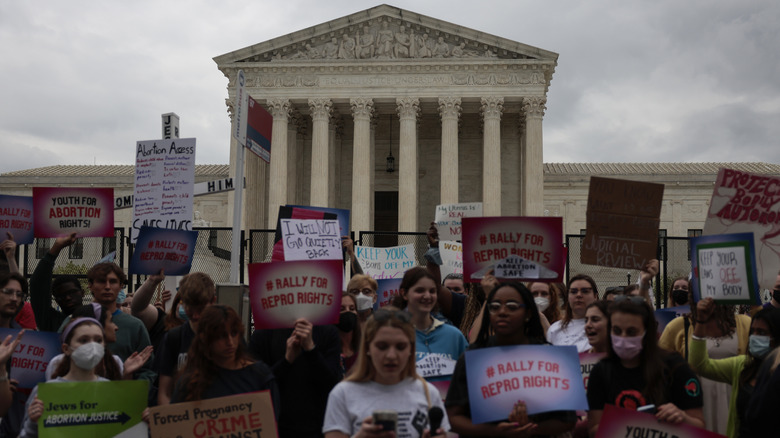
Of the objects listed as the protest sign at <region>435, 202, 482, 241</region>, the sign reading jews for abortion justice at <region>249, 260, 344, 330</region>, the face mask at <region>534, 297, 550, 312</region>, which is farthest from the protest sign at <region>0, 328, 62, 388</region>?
the protest sign at <region>435, 202, 482, 241</region>

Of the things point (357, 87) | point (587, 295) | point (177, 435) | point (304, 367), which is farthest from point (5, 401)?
point (357, 87)

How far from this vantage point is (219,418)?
17.3 feet

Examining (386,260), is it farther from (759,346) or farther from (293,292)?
(759,346)

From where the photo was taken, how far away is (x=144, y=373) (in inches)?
273

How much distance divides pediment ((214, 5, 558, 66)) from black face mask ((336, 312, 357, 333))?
38750 millimetres

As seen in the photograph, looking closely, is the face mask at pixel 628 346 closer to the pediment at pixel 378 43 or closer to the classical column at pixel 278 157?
the classical column at pixel 278 157

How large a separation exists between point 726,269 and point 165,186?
8.15 meters

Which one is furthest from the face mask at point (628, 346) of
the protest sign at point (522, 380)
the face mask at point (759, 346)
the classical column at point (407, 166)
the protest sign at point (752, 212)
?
the classical column at point (407, 166)

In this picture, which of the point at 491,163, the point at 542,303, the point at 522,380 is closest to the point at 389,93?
the point at 491,163

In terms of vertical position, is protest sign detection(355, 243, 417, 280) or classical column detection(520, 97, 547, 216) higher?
classical column detection(520, 97, 547, 216)

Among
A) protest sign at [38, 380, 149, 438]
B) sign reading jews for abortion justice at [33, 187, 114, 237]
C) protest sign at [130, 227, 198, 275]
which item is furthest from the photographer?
sign reading jews for abortion justice at [33, 187, 114, 237]

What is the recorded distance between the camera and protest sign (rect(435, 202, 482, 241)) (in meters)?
14.4

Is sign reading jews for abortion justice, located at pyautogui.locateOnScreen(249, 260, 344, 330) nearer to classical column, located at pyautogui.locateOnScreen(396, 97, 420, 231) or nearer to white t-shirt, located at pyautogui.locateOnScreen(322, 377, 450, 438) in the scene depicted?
white t-shirt, located at pyautogui.locateOnScreen(322, 377, 450, 438)

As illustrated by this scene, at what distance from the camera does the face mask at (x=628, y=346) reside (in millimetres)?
5438
